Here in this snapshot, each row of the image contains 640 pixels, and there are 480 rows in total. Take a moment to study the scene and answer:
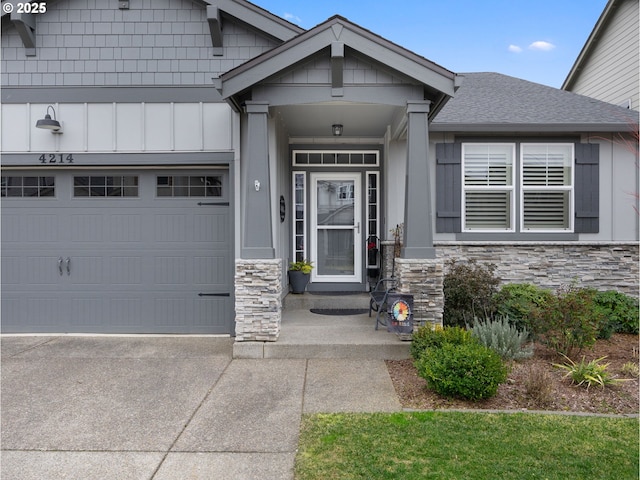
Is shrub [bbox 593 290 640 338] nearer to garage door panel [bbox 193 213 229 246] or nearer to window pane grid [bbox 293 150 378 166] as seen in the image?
window pane grid [bbox 293 150 378 166]

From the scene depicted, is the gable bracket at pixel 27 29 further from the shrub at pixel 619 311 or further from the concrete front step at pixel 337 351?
the shrub at pixel 619 311

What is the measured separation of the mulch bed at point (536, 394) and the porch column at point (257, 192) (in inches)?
82.9

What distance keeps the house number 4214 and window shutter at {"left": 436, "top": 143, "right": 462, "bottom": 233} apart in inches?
226

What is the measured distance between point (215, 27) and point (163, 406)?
5.04 metres

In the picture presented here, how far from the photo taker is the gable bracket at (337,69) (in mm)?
5062

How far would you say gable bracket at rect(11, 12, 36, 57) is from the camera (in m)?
6.06

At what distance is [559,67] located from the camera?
1270 centimetres

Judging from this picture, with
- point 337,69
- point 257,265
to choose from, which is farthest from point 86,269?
point 337,69

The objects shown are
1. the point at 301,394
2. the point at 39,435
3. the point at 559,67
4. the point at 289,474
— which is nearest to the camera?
the point at 289,474

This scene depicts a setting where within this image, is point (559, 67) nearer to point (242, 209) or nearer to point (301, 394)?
point (242, 209)

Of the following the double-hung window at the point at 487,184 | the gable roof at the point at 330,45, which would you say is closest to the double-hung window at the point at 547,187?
the double-hung window at the point at 487,184

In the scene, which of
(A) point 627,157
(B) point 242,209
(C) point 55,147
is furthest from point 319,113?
(A) point 627,157

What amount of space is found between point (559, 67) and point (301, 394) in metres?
12.9

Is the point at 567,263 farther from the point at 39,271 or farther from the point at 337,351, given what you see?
the point at 39,271
